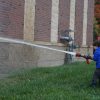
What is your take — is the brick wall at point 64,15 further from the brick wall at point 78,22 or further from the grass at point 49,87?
the grass at point 49,87

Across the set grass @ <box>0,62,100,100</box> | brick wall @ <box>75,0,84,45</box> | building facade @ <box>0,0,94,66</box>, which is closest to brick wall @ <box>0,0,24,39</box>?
building facade @ <box>0,0,94,66</box>

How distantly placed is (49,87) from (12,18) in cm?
552

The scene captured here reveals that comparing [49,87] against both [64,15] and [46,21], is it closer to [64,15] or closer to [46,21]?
[46,21]

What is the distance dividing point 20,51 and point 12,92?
6254 mm

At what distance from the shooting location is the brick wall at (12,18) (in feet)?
51.1

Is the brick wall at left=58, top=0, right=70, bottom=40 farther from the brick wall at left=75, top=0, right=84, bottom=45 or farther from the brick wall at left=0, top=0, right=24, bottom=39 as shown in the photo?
the brick wall at left=0, top=0, right=24, bottom=39

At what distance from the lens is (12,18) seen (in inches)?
640

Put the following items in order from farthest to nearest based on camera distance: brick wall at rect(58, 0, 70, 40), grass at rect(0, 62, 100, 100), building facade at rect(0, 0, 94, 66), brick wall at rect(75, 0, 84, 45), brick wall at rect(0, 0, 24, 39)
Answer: brick wall at rect(75, 0, 84, 45), brick wall at rect(58, 0, 70, 40), building facade at rect(0, 0, 94, 66), brick wall at rect(0, 0, 24, 39), grass at rect(0, 62, 100, 100)

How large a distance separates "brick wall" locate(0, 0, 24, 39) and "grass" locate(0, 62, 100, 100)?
188cm

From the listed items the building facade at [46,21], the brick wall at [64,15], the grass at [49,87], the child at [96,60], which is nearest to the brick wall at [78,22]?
the building facade at [46,21]

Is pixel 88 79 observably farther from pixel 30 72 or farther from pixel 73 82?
pixel 30 72

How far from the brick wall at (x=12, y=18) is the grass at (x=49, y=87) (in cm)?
188

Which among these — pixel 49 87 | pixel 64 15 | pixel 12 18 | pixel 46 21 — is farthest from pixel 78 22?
pixel 49 87

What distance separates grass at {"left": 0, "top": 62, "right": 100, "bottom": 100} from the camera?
9852 millimetres
